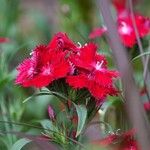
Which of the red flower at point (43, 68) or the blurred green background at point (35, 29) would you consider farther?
the blurred green background at point (35, 29)

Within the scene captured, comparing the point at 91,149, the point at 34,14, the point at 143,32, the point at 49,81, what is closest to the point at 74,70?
the point at 49,81

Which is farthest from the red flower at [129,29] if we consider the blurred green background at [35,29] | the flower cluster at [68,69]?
the flower cluster at [68,69]

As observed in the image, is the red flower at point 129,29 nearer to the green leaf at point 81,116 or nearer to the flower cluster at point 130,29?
the flower cluster at point 130,29

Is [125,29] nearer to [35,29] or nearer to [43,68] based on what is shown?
[43,68]

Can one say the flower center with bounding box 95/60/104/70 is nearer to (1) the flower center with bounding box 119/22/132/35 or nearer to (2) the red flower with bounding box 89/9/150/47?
(2) the red flower with bounding box 89/9/150/47

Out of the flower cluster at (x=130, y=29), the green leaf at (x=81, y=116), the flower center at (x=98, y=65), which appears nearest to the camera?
the green leaf at (x=81, y=116)

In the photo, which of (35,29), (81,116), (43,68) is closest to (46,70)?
(43,68)

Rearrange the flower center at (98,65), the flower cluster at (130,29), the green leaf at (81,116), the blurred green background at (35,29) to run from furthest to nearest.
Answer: the blurred green background at (35,29), the flower cluster at (130,29), the flower center at (98,65), the green leaf at (81,116)

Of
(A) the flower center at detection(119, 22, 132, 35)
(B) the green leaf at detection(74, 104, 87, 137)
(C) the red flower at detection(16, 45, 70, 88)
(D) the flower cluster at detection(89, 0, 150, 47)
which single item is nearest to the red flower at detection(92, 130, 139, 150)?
(B) the green leaf at detection(74, 104, 87, 137)
